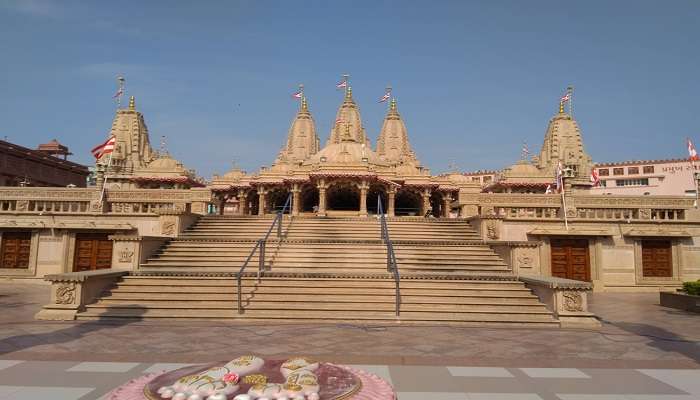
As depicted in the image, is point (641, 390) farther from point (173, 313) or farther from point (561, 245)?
point (561, 245)

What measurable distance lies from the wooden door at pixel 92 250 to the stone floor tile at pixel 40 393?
16388mm

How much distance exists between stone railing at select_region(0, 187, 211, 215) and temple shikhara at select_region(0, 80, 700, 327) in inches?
2.9

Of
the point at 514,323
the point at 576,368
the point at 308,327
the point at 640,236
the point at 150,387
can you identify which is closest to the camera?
the point at 150,387

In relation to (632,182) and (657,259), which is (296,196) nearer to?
(657,259)

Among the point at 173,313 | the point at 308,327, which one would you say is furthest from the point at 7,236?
the point at 308,327

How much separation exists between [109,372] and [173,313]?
490cm

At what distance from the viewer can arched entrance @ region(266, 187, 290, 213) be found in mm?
37219

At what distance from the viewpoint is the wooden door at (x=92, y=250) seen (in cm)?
2088

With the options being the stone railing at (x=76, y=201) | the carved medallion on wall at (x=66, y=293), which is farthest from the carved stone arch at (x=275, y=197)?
the carved medallion on wall at (x=66, y=293)

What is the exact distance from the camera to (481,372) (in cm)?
696

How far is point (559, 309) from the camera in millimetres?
11289

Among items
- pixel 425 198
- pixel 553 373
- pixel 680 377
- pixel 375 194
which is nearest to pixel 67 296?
pixel 553 373

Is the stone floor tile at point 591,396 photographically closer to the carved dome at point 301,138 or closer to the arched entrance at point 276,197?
the arched entrance at point 276,197

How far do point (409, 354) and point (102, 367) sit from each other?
15.7ft
